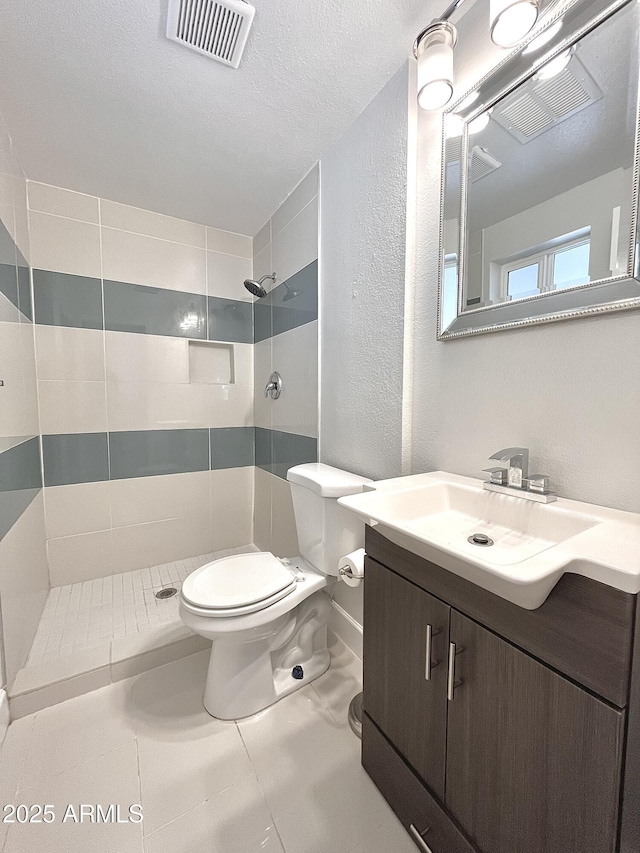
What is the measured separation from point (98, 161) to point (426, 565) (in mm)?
2176

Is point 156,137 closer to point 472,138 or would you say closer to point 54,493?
point 472,138

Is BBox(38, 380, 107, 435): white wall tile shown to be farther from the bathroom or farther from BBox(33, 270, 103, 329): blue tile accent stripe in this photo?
BBox(33, 270, 103, 329): blue tile accent stripe

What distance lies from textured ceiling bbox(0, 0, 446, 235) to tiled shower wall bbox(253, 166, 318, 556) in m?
0.25

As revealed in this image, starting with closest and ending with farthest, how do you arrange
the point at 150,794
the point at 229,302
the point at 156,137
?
the point at 150,794, the point at 156,137, the point at 229,302

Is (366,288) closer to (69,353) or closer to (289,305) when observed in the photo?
(289,305)

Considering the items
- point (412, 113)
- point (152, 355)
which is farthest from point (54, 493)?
point (412, 113)

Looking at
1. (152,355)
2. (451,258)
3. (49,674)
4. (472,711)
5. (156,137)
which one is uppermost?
(156,137)

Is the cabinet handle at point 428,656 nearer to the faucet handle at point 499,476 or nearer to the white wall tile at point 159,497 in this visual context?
the faucet handle at point 499,476

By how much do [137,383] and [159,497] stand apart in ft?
2.35

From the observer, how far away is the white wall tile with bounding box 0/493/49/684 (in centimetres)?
124

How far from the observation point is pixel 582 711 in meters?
0.54

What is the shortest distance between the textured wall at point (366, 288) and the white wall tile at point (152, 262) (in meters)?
0.99

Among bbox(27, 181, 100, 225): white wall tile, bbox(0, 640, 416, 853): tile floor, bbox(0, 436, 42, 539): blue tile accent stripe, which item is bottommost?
bbox(0, 640, 416, 853): tile floor

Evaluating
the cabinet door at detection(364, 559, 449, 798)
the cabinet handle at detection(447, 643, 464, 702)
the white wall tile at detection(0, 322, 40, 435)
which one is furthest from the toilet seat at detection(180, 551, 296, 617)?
the white wall tile at detection(0, 322, 40, 435)
